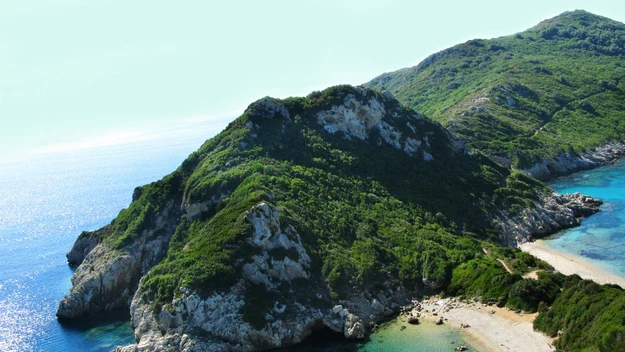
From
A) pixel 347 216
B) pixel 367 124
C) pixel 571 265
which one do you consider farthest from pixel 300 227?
pixel 571 265

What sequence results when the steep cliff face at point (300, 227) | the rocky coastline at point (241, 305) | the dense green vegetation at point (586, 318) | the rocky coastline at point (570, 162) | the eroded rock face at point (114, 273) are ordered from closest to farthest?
the dense green vegetation at point (586, 318) < the rocky coastline at point (241, 305) < the steep cliff face at point (300, 227) < the eroded rock face at point (114, 273) < the rocky coastline at point (570, 162)

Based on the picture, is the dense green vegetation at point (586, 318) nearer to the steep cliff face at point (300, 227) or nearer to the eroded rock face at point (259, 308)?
the steep cliff face at point (300, 227)

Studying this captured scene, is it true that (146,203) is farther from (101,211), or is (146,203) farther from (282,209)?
(101,211)

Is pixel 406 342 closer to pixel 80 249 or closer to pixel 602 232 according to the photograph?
pixel 602 232

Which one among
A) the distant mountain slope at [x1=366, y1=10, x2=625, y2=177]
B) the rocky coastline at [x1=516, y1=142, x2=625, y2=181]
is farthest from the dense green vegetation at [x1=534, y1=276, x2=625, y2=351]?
the distant mountain slope at [x1=366, y1=10, x2=625, y2=177]

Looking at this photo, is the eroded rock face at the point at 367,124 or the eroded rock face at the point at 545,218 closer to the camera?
the eroded rock face at the point at 545,218

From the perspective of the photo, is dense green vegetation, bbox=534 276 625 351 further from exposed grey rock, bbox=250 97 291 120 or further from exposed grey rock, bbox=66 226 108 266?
exposed grey rock, bbox=66 226 108 266

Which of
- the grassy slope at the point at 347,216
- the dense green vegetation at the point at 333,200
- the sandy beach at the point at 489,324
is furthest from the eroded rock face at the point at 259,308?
the sandy beach at the point at 489,324
